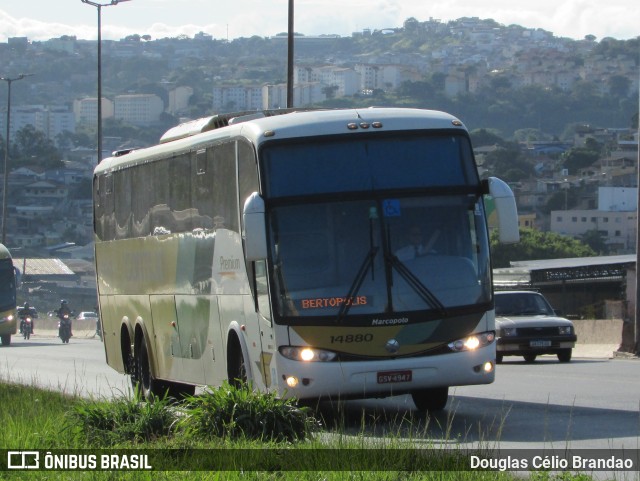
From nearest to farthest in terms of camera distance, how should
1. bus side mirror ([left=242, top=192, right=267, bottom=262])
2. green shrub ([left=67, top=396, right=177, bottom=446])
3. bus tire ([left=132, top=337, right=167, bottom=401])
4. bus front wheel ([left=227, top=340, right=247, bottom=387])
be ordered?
green shrub ([left=67, top=396, right=177, bottom=446])
bus side mirror ([left=242, top=192, right=267, bottom=262])
bus front wheel ([left=227, top=340, right=247, bottom=387])
bus tire ([left=132, top=337, right=167, bottom=401])

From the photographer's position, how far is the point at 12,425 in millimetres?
13688

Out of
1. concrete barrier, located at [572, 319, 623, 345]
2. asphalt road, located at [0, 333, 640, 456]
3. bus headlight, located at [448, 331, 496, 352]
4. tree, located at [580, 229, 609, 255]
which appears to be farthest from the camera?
tree, located at [580, 229, 609, 255]

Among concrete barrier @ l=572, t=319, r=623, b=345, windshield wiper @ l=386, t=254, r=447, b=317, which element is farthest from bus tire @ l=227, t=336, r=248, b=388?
concrete barrier @ l=572, t=319, r=623, b=345

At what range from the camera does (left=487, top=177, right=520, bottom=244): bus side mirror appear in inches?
579

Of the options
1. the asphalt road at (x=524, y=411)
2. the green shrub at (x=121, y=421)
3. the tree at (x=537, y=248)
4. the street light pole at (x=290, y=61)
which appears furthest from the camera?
the tree at (x=537, y=248)

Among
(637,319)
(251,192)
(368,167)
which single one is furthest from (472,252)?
(637,319)

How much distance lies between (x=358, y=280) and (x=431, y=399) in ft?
7.42

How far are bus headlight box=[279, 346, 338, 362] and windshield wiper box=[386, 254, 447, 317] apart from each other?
1014mm

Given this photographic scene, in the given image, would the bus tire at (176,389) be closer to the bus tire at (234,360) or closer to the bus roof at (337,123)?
the bus tire at (234,360)

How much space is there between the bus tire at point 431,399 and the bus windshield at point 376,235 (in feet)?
5.03

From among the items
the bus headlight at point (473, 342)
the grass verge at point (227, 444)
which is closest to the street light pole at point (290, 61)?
the bus headlight at point (473, 342)

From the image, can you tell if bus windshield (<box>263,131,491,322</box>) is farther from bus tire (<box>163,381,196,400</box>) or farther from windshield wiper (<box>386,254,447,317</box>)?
bus tire (<box>163,381,196,400</box>)

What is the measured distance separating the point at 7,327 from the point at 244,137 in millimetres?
35633

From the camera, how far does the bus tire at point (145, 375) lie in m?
19.8
